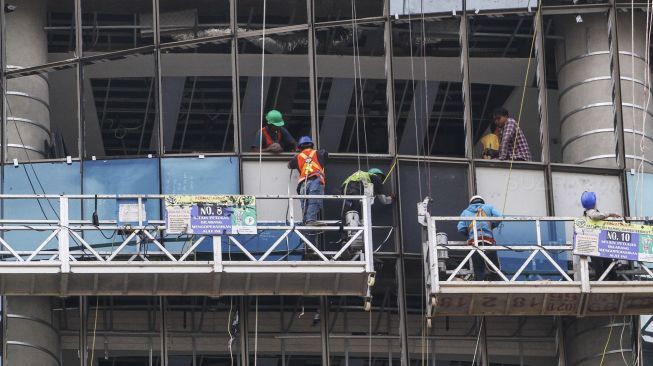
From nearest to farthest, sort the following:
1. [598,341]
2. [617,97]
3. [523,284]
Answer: [523,284] → [598,341] → [617,97]

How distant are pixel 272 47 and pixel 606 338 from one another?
8507mm

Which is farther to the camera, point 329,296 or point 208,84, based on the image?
point 208,84

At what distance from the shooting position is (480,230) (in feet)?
134

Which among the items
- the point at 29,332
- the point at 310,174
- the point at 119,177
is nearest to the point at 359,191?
the point at 310,174

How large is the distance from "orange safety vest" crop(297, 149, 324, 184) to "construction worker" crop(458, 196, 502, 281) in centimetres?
274

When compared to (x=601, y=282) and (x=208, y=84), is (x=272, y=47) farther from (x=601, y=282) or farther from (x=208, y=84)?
(x=601, y=282)

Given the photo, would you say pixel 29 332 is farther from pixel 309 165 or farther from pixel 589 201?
pixel 589 201

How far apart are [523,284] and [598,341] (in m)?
2.79

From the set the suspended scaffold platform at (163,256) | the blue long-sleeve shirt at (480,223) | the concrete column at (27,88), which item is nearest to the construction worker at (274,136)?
the suspended scaffold platform at (163,256)

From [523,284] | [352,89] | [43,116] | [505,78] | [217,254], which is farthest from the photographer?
[352,89]

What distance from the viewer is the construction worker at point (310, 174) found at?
4128 cm

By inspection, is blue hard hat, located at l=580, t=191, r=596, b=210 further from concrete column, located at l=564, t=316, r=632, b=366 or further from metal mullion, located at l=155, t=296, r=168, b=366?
metal mullion, located at l=155, t=296, r=168, b=366

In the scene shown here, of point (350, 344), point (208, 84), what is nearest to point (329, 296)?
point (350, 344)

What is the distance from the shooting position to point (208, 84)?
47094mm
